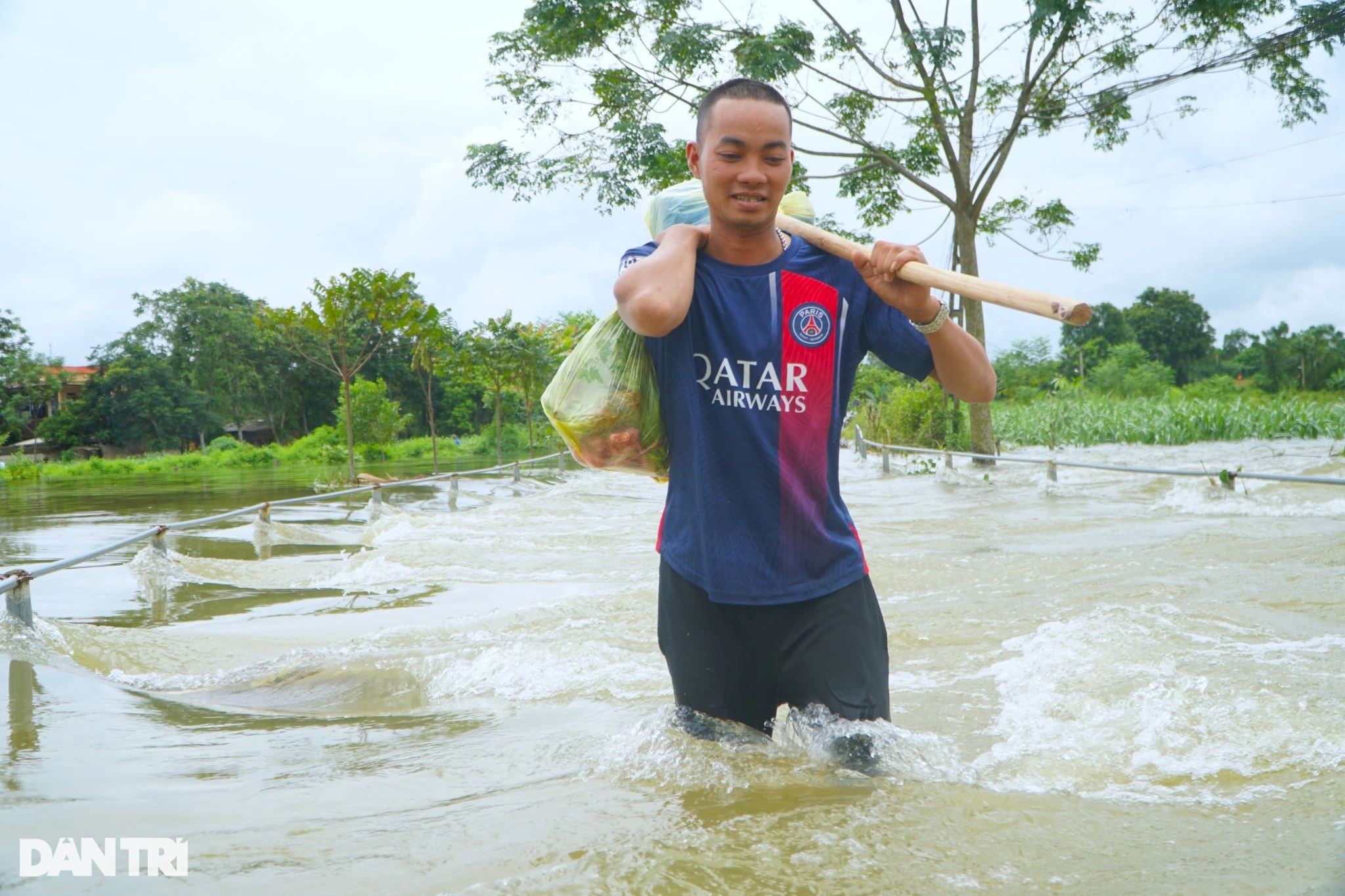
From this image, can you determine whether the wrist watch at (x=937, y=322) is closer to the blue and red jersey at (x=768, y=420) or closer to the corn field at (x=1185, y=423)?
the blue and red jersey at (x=768, y=420)

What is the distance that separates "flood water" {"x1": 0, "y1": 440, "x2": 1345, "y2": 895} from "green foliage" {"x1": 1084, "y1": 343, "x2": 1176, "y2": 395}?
3947 cm

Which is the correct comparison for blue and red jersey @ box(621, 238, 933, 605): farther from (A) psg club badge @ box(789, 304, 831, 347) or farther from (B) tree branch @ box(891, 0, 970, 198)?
(B) tree branch @ box(891, 0, 970, 198)

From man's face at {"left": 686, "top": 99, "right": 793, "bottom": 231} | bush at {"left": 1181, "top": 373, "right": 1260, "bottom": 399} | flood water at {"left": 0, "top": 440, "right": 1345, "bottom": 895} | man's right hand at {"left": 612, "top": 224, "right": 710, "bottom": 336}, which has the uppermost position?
bush at {"left": 1181, "top": 373, "right": 1260, "bottom": 399}

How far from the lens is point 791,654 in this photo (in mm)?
2051

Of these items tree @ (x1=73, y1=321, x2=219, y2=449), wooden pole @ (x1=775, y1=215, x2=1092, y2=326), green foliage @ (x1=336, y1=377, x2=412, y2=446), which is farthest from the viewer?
tree @ (x1=73, y1=321, x2=219, y2=449)

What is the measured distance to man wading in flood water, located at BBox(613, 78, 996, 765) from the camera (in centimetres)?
201

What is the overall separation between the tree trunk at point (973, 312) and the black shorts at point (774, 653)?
1245 centimetres

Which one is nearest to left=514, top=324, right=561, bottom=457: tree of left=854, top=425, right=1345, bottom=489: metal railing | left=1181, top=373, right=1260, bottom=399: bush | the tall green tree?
left=854, top=425, right=1345, bottom=489: metal railing

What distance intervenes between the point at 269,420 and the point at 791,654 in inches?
1928

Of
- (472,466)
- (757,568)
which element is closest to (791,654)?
(757,568)

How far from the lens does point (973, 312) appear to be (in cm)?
1432

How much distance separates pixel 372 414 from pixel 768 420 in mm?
33313

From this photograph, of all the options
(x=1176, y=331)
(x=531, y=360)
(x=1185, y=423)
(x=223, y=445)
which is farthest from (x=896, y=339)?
(x=1176, y=331)

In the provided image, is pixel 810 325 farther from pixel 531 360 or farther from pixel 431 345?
pixel 531 360
